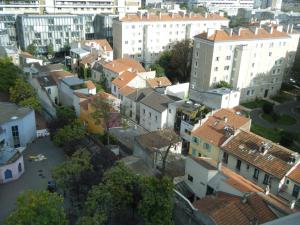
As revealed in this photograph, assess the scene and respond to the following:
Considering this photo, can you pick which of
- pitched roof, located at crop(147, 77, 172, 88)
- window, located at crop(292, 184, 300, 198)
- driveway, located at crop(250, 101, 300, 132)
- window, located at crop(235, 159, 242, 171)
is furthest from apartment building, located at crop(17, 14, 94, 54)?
window, located at crop(292, 184, 300, 198)

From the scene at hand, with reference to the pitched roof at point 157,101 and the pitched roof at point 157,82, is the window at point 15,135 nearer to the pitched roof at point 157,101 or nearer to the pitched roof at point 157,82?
the pitched roof at point 157,101

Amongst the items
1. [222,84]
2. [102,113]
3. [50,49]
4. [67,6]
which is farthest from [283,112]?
[67,6]

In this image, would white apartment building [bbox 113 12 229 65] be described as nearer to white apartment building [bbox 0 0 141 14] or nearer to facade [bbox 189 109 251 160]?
white apartment building [bbox 0 0 141 14]

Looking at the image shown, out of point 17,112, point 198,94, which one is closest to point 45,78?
point 17,112

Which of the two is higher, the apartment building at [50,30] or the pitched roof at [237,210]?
the apartment building at [50,30]

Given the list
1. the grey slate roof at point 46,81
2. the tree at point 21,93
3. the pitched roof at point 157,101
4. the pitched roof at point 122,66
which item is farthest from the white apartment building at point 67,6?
the pitched roof at point 157,101
